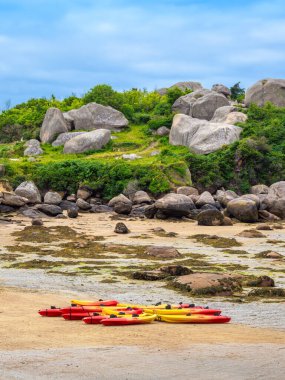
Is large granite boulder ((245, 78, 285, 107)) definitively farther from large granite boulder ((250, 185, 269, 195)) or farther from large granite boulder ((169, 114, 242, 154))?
large granite boulder ((250, 185, 269, 195))

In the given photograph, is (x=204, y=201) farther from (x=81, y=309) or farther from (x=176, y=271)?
(x=81, y=309)

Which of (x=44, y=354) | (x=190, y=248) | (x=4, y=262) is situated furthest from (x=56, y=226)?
(x=44, y=354)

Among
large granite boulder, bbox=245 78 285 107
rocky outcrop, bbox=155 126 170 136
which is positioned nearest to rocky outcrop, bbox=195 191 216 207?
rocky outcrop, bbox=155 126 170 136

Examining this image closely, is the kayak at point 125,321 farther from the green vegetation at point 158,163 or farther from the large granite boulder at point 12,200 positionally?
the green vegetation at point 158,163

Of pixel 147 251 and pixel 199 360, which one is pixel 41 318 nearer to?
pixel 199 360

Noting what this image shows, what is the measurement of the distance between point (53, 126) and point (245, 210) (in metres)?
27.2

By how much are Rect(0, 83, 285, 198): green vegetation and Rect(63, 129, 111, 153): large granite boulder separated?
0.62 m

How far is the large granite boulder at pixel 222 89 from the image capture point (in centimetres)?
7650

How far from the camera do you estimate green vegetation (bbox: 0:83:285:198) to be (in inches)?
2025

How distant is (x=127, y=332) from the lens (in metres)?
12.3

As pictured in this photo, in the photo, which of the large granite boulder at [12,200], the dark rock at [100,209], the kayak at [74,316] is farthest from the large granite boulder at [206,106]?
the kayak at [74,316]

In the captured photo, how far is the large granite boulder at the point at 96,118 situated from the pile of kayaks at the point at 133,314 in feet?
163

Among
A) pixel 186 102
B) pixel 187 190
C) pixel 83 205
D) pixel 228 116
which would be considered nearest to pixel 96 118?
pixel 186 102

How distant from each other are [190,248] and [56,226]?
8.90 m
